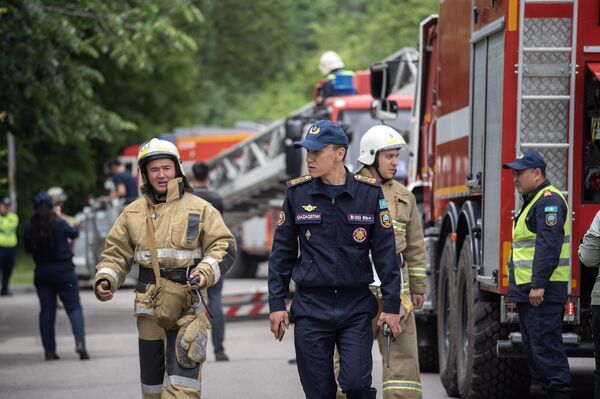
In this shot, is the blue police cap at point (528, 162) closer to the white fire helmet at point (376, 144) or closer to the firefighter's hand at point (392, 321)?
the white fire helmet at point (376, 144)

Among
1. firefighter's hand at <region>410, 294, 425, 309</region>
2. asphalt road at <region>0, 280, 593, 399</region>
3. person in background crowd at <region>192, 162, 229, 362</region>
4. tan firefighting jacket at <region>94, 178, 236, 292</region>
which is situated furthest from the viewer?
person in background crowd at <region>192, 162, 229, 362</region>

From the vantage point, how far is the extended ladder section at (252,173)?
997 inches

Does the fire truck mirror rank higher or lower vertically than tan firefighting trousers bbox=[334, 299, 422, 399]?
higher

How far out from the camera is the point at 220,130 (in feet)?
133

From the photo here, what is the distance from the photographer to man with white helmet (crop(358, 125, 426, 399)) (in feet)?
31.4

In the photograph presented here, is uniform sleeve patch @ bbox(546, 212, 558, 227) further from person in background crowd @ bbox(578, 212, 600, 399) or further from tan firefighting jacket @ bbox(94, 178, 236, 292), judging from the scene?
tan firefighting jacket @ bbox(94, 178, 236, 292)

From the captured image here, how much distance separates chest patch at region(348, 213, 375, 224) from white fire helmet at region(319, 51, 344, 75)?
11856mm

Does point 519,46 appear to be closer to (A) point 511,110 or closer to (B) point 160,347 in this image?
(A) point 511,110

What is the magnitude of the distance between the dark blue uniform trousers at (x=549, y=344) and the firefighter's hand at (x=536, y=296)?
112 millimetres

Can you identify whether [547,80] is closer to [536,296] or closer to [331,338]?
[536,296]

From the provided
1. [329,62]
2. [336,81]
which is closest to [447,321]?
[329,62]

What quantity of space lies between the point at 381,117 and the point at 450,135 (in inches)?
109

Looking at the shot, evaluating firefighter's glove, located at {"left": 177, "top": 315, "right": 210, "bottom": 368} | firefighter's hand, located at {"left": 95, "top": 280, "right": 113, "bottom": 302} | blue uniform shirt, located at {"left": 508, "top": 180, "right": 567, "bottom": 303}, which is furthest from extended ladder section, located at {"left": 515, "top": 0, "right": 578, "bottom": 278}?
firefighter's hand, located at {"left": 95, "top": 280, "right": 113, "bottom": 302}

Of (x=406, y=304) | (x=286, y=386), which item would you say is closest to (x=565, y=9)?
(x=406, y=304)
